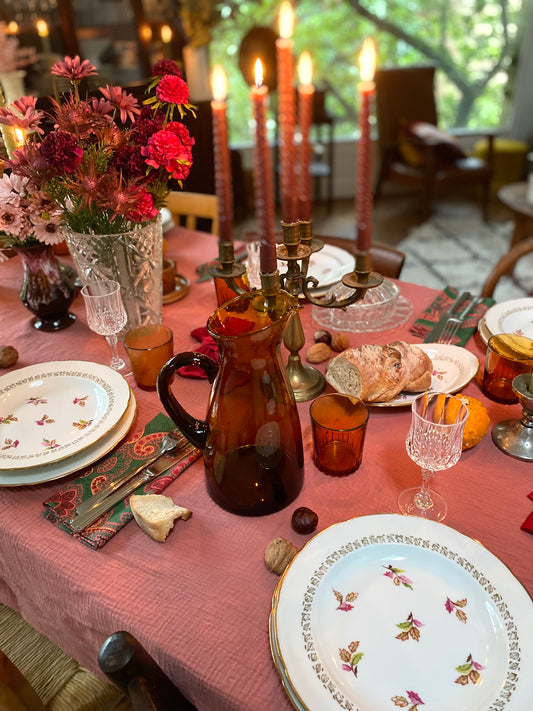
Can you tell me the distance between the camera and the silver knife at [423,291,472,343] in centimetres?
119

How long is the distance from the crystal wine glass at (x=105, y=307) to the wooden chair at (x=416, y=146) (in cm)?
341

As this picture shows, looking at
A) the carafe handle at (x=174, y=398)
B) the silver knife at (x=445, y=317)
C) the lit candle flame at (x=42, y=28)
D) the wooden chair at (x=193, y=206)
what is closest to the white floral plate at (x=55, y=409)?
the carafe handle at (x=174, y=398)

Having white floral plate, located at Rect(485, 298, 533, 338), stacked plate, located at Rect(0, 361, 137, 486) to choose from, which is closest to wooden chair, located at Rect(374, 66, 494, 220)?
white floral plate, located at Rect(485, 298, 533, 338)

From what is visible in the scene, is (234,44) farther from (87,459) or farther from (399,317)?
(87,459)

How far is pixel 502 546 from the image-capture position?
29.3 inches

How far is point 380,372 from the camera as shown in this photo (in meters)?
0.96

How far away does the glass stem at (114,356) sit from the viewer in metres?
1.16

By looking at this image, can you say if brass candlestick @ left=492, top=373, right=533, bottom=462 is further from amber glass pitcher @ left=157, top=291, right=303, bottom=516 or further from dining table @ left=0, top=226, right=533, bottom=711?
amber glass pitcher @ left=157, top=291, right=303, bottom=516

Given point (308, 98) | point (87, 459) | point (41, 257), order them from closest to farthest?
point (308, 98) < point (87, 459) < point (41, 257)

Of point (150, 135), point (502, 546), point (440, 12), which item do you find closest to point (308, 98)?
point (150, 135)

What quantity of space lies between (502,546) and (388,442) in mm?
249

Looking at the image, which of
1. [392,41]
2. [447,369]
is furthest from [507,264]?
[392,41]

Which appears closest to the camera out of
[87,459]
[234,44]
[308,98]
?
[308,98]

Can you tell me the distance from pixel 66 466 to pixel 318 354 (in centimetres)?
52
